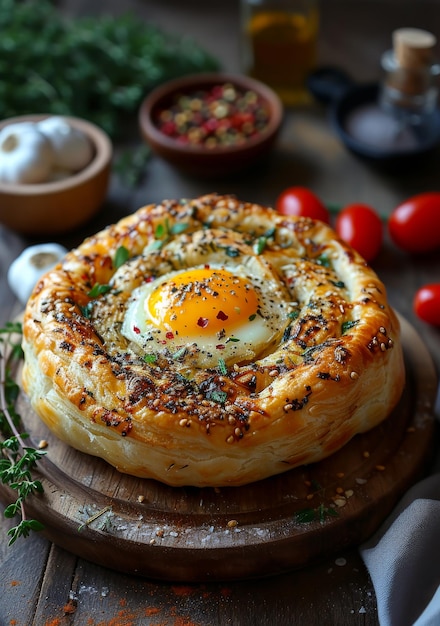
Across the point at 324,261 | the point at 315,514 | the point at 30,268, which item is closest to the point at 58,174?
the point at 30,268

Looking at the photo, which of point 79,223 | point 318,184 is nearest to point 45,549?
point 79,223

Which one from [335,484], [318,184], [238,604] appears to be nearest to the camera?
[238,604]

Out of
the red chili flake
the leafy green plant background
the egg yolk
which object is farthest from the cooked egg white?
the leafy green plant background

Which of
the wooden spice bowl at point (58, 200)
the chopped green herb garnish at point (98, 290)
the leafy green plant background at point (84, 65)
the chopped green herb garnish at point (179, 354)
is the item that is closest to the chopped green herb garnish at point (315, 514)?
the chopped green herb garnish at point (179, 354)

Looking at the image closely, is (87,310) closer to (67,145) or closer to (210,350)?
(210,350)

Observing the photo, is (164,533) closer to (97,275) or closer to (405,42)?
(97,275)
